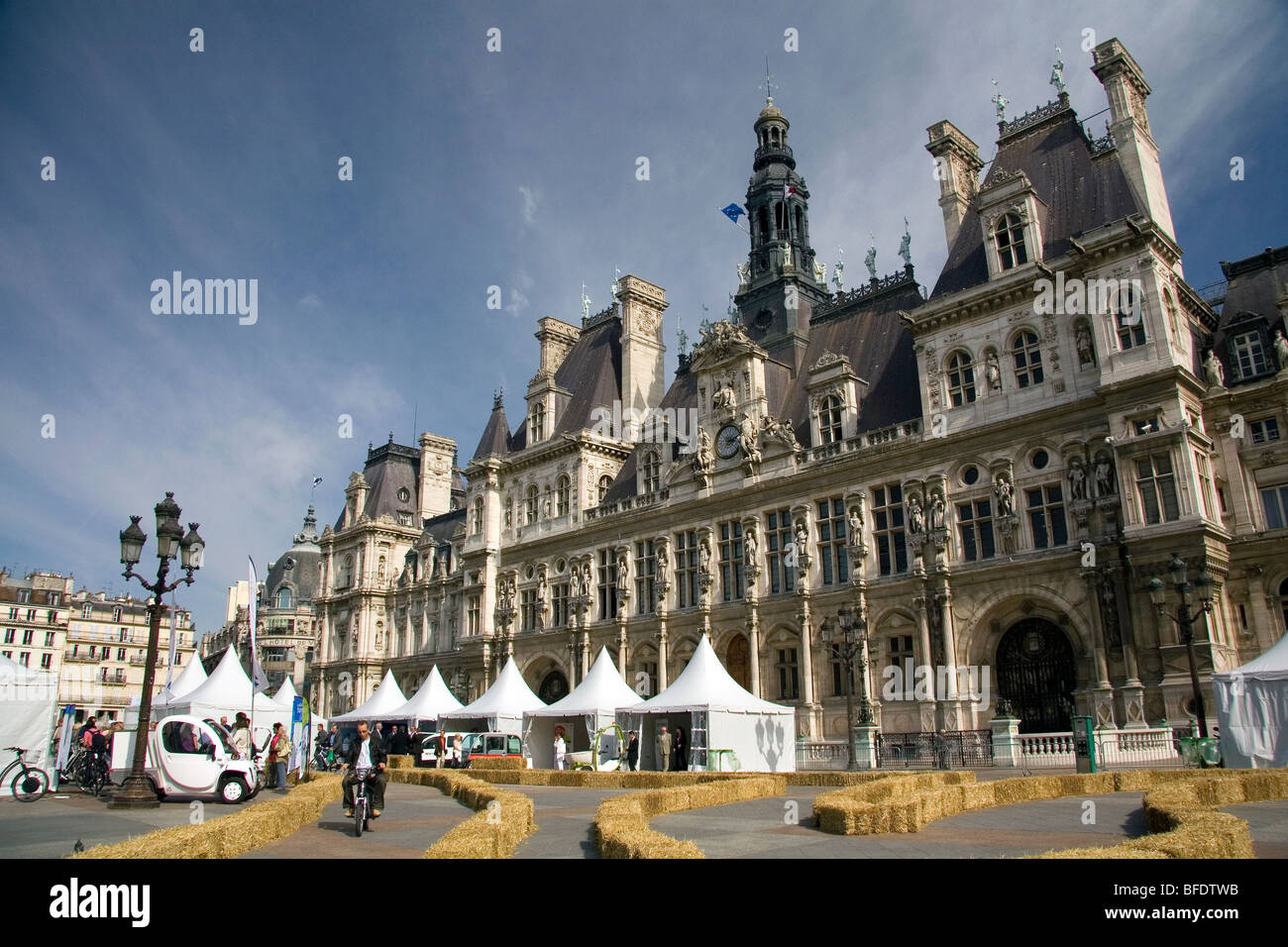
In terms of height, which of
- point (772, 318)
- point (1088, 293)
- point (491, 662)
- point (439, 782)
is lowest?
point (439, 782)

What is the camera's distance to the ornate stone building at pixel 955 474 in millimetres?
27359

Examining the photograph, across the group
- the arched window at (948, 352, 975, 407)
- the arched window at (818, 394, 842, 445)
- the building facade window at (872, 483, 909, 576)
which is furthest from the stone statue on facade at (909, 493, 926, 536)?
the arched window at (818, 394, 842, 445)

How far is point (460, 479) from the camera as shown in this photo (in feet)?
254

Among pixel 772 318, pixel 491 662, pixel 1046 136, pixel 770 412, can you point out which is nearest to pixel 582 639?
pixel 491 662

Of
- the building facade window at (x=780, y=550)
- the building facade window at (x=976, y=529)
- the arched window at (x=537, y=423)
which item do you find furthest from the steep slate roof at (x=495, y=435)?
the building facade window at (x=976, y=529)

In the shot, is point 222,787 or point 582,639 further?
point 582,639

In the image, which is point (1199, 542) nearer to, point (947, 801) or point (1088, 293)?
point (1088, 293)

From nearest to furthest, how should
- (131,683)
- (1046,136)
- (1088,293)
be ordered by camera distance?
(1088,293), (1046,136), (131,683)

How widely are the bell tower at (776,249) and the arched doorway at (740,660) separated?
48.1ft

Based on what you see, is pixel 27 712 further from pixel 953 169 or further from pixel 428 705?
pixel 953 169

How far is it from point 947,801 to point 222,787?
14475mm

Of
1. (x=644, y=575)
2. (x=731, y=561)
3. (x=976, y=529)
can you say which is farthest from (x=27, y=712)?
(x=976, y=529)

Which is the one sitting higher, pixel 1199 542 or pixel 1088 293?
pixel 1088 293
